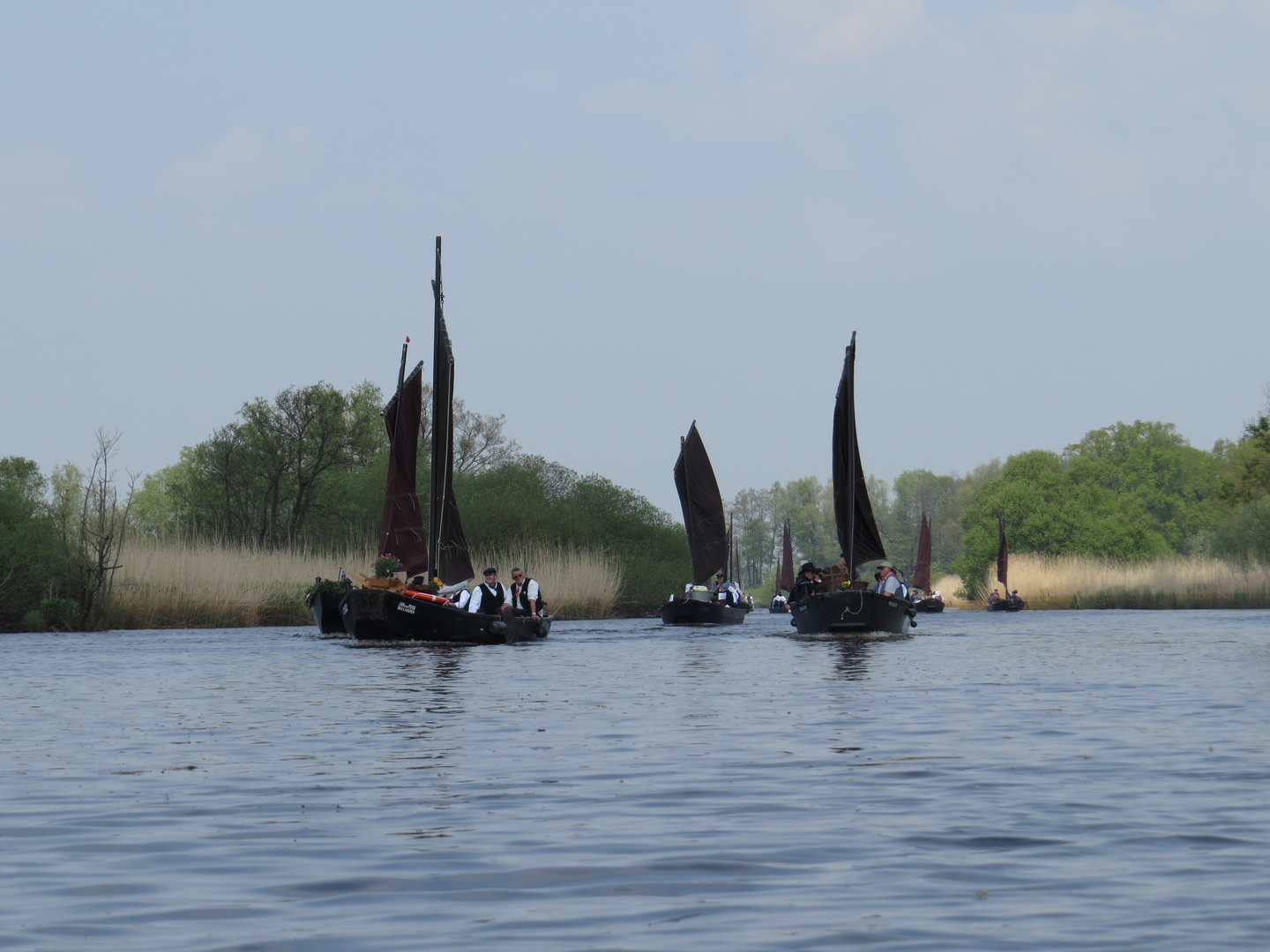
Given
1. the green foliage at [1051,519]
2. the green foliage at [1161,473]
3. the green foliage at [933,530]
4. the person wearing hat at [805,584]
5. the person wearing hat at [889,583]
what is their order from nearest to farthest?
1. the person wearing hat at [889,583]
2. the person wearing hat at [805,584]
3. the green foliage at [1051,519]
4. the green foliage at [1161,473]
5. the green foliage at [933,530]

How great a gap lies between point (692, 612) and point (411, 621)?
65.6 feet

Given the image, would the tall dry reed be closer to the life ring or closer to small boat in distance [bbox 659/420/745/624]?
small boat in distance [bbox 659/420/745/624]

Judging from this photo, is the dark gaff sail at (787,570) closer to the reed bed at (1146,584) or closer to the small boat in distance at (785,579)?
the small boat in distance at (785,579)

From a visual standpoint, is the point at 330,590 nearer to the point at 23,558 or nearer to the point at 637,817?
the point at 23,558

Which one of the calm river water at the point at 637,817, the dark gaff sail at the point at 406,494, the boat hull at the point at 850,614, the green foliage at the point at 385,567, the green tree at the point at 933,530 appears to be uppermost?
the green tree at the point at 933,530

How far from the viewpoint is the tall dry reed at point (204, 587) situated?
44.9m

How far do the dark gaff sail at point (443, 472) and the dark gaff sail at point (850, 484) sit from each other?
9435 millimetres

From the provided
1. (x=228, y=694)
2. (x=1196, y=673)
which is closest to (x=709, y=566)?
(x=1196, y=673)

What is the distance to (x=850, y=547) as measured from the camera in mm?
38969

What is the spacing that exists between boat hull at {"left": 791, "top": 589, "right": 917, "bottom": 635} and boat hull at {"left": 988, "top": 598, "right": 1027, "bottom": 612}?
4011 centimetres

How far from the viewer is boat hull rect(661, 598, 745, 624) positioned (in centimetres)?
5322

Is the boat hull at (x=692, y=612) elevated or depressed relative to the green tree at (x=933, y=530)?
depressed

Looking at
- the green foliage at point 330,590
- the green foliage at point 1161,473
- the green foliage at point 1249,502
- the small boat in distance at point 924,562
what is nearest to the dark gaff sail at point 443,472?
the green foliage at point 330,590

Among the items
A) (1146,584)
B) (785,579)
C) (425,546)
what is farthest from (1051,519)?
(425,546)
